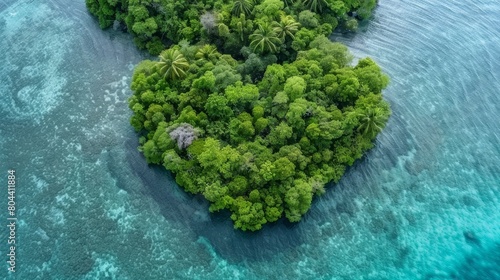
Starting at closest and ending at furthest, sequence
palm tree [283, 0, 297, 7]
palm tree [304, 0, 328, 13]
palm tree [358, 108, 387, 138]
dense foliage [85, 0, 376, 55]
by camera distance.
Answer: palm tree [358, 108, 387, 138] < dense foliage [85, 0, 376, 55] < palm tree [304, 0, 328, 13] < palm tree [283, 0, 297, 7]

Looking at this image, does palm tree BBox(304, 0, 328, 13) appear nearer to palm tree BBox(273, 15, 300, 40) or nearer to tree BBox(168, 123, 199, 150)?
palm tree BBox(273, 15, 300, 40)

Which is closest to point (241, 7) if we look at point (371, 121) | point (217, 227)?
point (371, 121)

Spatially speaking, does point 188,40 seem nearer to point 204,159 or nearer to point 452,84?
point 204,159

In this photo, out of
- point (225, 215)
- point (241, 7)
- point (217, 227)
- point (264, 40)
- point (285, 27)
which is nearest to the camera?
point (217, 227)

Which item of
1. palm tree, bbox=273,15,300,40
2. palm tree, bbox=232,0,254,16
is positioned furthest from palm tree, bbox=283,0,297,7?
palm tree, bbox=232,0,254,16

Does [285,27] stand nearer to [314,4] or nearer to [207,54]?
[314,4]

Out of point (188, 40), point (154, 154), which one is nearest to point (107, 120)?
point (154, 154)
